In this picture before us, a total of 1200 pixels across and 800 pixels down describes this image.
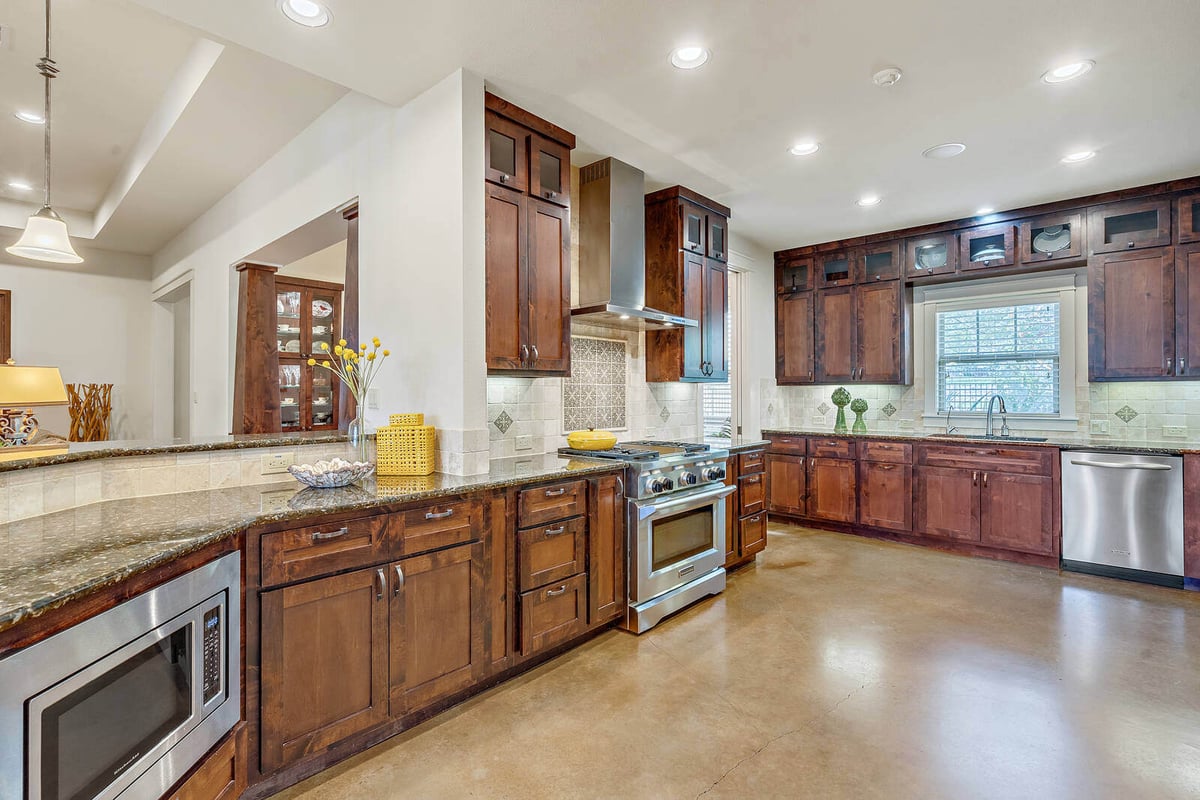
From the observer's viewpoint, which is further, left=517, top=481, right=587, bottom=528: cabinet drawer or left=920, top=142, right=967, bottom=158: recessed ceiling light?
left=920, top=142, right=967, bottom=158: recessed ceiling light

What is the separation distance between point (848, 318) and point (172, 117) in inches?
218

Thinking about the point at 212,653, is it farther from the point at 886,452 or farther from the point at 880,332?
the point at 880,332

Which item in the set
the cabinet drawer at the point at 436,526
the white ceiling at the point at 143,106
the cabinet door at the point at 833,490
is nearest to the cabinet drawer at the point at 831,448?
the cabinet door at the point at 833,490

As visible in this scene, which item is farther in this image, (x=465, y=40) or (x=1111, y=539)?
(x=1111, y=539)

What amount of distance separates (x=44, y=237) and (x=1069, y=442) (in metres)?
6.75

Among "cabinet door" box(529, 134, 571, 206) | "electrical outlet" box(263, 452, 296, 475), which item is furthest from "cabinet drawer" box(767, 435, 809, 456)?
"electrical outlet" box(263, 452, 296, 475)

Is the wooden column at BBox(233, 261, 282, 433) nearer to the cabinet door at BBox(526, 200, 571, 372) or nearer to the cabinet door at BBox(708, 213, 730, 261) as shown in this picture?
the cabinet door at BBox(526, 200, 571, 372)

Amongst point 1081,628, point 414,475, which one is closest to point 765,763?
point 414,475

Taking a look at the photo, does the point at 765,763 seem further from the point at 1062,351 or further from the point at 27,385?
the point at 1062,351

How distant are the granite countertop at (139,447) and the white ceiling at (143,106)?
1921mm

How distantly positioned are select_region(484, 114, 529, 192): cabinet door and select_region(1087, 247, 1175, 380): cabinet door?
4.38 metres

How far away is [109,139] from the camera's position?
4203 millimetres

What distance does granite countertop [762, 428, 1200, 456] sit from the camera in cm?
380

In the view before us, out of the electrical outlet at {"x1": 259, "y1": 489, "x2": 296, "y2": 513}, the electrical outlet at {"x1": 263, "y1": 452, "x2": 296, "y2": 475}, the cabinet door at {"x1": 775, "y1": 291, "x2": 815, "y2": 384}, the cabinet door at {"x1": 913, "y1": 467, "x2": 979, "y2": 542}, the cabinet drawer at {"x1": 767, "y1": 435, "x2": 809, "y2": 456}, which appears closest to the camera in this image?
the electrical outlet at {"x1": 259, "y1": 489, "x2": 296, "y2": 513}
